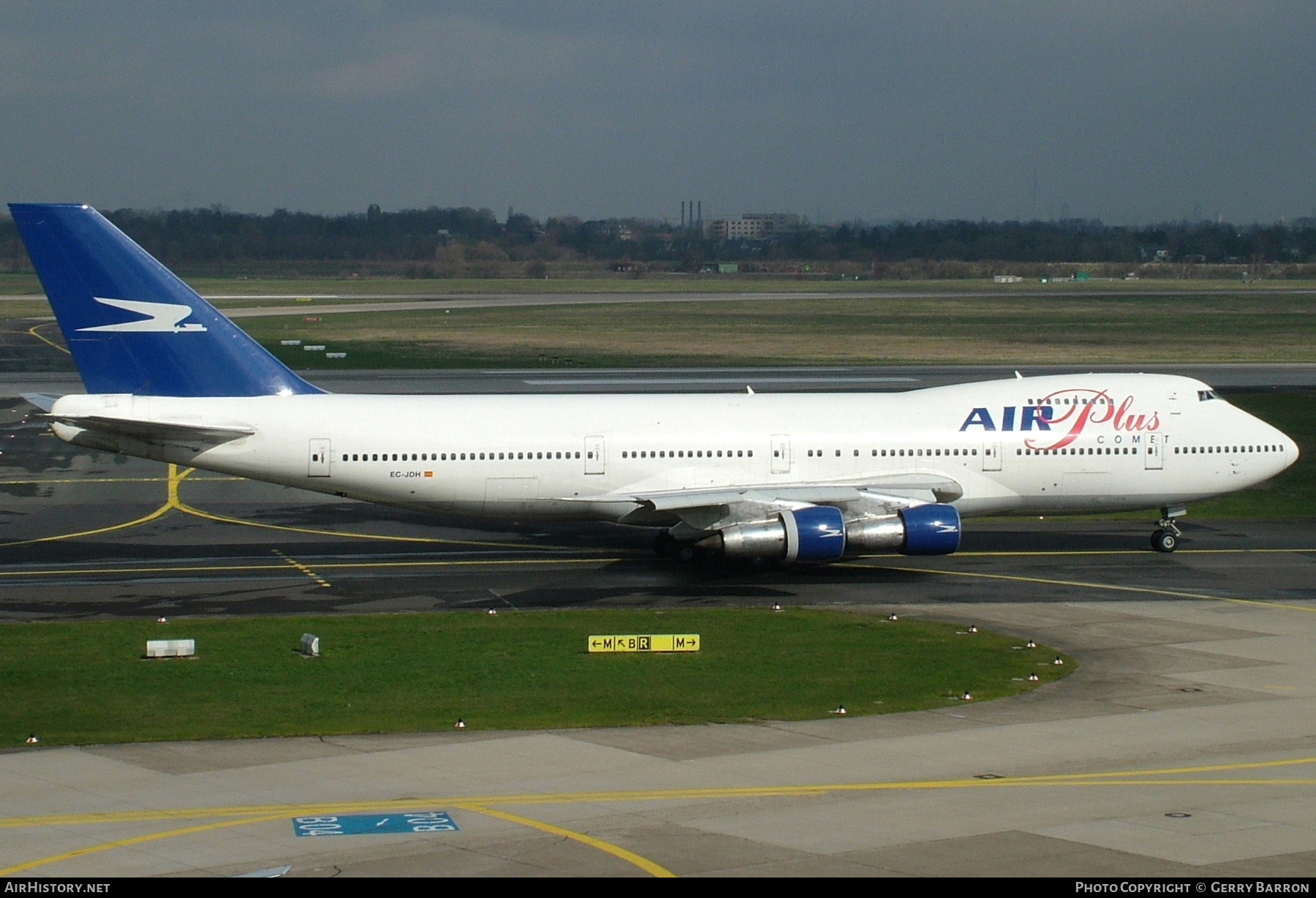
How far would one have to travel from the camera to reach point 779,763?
912 inches

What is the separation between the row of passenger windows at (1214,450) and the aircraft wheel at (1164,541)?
2.35 metres

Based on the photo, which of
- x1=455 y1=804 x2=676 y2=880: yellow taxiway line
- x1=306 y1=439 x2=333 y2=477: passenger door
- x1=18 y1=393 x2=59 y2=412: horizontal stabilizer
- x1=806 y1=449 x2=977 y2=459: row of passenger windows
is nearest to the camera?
x1=455 y1=804 x2=676 y2=880: yellow taxiway line

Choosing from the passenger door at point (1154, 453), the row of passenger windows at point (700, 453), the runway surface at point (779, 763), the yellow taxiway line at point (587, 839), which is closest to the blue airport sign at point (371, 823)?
the runway surface at point (779, 763)

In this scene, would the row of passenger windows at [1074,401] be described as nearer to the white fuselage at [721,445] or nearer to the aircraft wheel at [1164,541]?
the white fuselage at [721,445]

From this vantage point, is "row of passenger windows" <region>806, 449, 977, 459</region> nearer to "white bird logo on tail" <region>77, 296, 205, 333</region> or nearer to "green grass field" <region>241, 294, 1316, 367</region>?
"white bird logo on tail" <region>77, 296, 205, 333</region>

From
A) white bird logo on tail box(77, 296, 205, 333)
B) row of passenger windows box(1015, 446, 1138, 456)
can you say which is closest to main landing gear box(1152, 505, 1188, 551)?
row of passenger windows box(1015, 446, 1138, 456)

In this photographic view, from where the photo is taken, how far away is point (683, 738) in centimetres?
2459

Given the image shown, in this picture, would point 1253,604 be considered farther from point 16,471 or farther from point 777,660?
point 16,471

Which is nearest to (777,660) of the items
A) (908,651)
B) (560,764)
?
(908,651)

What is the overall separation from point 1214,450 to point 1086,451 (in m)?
4.02

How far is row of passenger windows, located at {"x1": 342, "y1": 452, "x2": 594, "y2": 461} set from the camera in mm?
39844

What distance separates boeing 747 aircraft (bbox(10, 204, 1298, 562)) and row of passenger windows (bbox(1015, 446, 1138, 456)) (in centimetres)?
7

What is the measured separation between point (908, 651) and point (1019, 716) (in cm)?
501

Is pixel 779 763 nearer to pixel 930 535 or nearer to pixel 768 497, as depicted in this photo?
pixel 930 535
